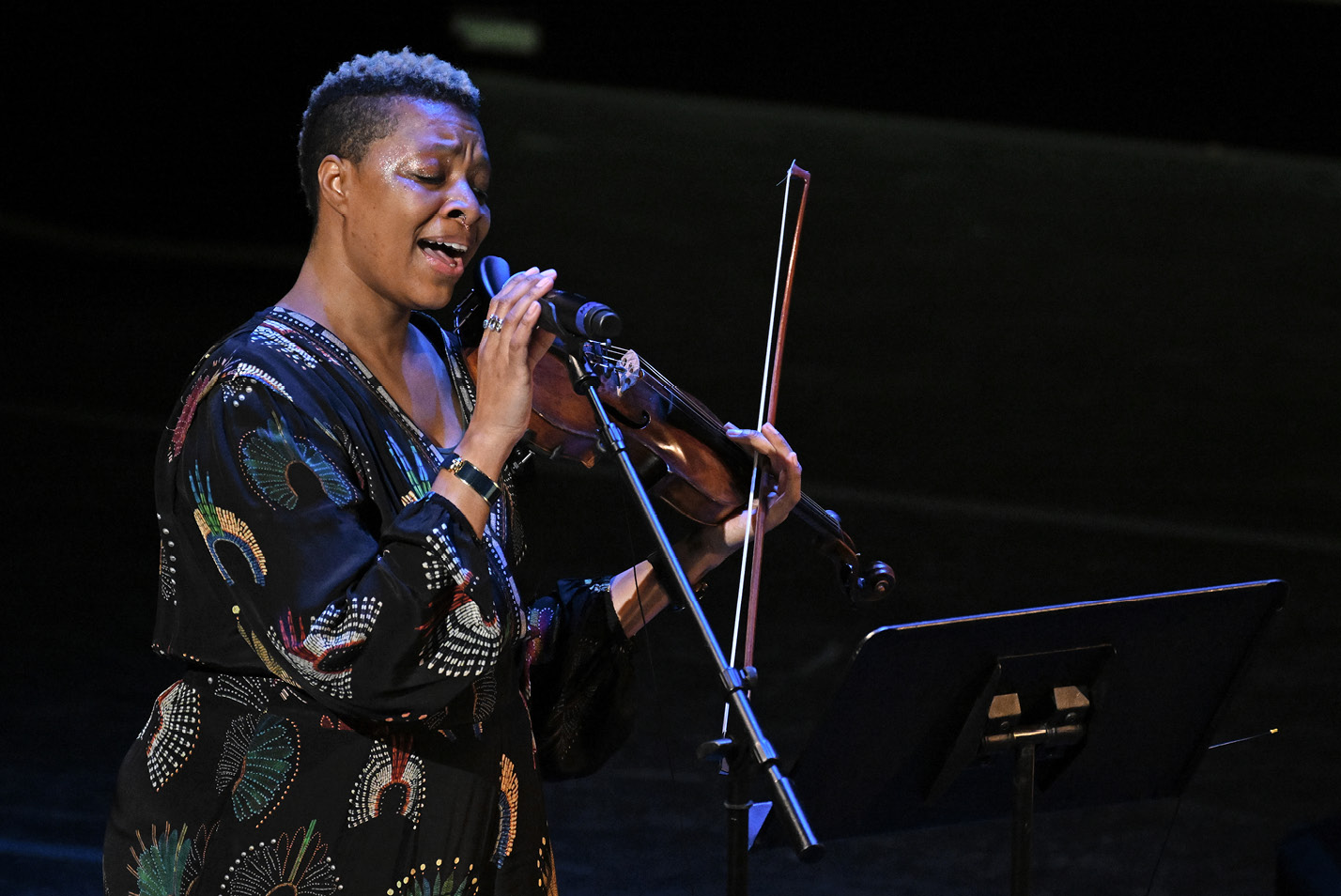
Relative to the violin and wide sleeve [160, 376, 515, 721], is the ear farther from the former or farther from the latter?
the violin

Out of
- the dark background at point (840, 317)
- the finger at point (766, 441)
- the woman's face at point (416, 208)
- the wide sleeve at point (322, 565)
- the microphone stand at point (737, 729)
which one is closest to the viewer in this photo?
the microphone stand at point (737, 729)

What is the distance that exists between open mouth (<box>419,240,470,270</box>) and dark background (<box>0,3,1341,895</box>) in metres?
0.32

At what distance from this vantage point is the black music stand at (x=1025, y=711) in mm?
1561

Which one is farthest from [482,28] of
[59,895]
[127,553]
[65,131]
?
[59,895]

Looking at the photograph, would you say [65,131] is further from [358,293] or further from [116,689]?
[358,293]

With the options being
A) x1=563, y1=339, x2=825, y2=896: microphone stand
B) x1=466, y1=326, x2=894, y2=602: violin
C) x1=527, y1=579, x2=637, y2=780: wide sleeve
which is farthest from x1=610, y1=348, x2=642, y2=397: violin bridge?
x1=527, y1=579, x2=637, y2=780: wide sleeve

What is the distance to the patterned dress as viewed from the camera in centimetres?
137

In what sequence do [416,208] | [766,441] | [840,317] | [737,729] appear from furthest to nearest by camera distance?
[840,317] → [766,441] → [416,208] → [737,729]

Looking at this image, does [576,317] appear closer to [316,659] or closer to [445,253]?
[445,253]

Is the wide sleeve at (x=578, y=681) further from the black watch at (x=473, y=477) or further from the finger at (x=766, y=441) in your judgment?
the black watch at (x=473, y=477)

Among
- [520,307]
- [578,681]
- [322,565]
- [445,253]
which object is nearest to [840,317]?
[578,681]

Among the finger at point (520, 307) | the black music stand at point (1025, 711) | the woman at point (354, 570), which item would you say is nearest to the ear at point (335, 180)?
the woman at point (354, 570)

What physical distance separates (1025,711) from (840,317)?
5.67m

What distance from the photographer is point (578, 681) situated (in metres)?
1.87
